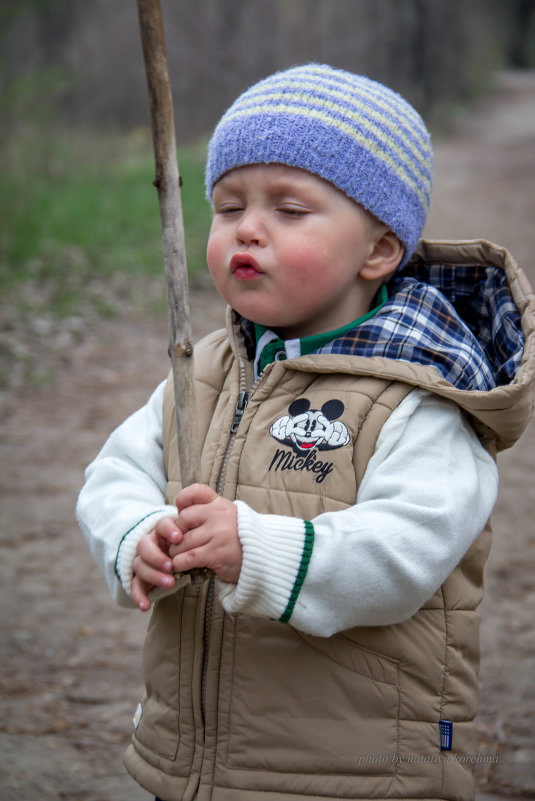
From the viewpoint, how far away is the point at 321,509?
1.63 m

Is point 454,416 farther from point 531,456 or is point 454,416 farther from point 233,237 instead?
point 531,456

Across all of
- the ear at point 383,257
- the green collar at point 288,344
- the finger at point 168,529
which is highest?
the ear at point 383,257

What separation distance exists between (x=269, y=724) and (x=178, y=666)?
0.69 ft

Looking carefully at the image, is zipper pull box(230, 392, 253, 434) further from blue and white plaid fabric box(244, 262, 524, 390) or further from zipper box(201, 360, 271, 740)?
blue and white plaid fabric box(244, 262, 524, 390)

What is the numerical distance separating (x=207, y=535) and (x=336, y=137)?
2.71 feet

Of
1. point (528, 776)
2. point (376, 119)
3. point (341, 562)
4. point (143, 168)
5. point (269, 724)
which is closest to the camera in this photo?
point (341, 562)

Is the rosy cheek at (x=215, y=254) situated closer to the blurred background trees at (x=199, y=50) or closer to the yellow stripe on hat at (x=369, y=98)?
the yellow stripe on hat at (x=369, y=98)

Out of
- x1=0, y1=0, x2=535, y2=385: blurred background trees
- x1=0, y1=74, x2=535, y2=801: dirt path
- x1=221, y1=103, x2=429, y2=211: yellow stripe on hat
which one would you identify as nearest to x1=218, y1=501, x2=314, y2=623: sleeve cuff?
x1=221, y1=103, x2=429, y2=211: yellow stripe on hat

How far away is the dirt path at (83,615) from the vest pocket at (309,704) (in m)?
1.04

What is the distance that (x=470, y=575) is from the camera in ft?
5.76

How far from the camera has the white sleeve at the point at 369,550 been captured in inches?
58.7

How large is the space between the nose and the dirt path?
5.54ft

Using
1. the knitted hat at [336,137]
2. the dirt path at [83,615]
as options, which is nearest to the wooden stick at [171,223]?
the knitted hat at [336,137]

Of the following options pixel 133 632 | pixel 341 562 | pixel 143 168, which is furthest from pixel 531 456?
pixel 143 168
